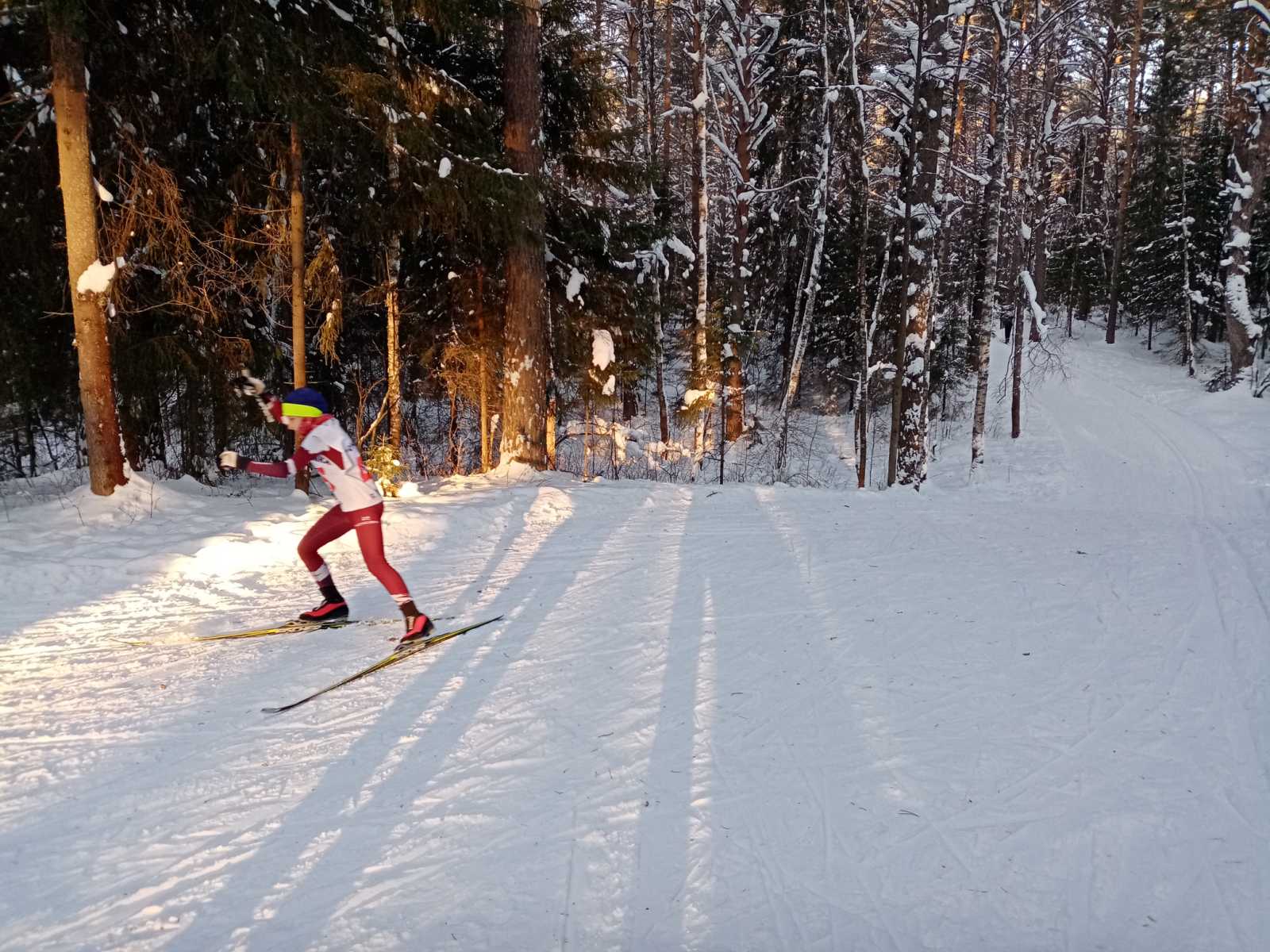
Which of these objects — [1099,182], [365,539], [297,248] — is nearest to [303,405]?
[365,539]

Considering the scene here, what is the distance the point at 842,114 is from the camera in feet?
57.5

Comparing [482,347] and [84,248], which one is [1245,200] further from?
[84,248]

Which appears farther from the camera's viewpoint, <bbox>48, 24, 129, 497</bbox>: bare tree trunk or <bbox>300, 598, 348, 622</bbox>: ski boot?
<bbox>48, 24, 129, 497</bbox>: bare tree trunk

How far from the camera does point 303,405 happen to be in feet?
17.4

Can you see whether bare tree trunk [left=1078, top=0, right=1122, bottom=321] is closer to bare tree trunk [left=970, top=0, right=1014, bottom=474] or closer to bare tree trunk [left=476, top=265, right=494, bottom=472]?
bare tree trunk [left=970, top=0, right=1014, bottom=474]

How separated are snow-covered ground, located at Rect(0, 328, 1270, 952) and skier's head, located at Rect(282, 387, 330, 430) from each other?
172 cm

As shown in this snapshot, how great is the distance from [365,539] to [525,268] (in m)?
7.10

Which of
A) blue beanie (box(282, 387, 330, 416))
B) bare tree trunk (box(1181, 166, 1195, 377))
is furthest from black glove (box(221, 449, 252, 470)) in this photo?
bare tree trunk (box(1181, 166, 1195, 377))

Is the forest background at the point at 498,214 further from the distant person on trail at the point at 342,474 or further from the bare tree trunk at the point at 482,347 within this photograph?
the distant person on trail at the point at 342,474

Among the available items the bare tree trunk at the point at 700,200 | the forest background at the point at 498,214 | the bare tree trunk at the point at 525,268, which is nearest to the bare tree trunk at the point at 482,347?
the forest background at the point at 498,214

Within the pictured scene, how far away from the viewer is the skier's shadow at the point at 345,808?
8.63 feet

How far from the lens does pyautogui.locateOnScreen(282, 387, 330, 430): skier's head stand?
5.26 m

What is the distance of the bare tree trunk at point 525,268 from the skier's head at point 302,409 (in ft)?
20.1

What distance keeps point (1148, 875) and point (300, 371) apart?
10.4 meters
